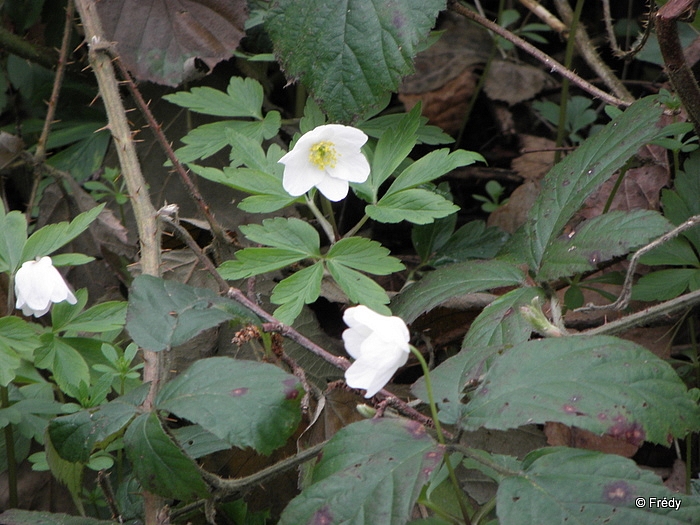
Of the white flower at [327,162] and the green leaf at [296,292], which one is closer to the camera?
the green leaf at [296,292]

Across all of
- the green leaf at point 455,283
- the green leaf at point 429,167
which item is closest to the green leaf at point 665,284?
the green leaf at point 455,283

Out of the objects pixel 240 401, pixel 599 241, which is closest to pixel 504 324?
pixel 599 241

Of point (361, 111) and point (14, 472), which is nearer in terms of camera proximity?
point (14, 472)

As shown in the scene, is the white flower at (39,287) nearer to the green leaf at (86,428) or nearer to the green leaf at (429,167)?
the green leaf at (86,428)

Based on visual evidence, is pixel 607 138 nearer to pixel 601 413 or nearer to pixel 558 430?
pixel 558 430

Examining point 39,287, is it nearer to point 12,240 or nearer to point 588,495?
point 12,240

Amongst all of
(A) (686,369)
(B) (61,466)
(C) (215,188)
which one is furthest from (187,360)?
(A) (686,369)

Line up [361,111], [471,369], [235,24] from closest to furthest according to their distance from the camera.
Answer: [471,369] < [361,111] < [235,24]
